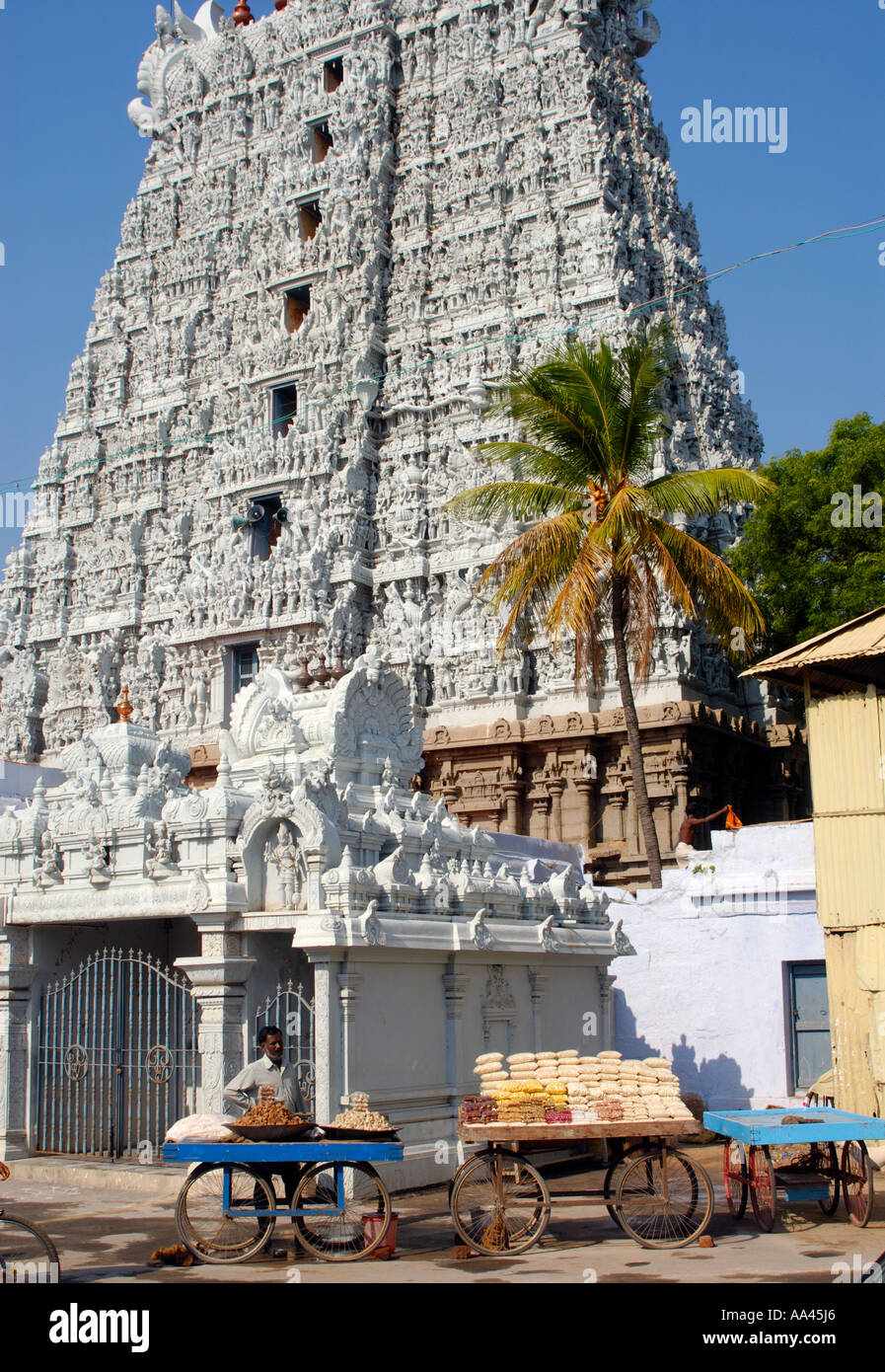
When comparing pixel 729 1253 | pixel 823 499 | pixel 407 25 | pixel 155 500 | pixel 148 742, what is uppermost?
pixel 407 25

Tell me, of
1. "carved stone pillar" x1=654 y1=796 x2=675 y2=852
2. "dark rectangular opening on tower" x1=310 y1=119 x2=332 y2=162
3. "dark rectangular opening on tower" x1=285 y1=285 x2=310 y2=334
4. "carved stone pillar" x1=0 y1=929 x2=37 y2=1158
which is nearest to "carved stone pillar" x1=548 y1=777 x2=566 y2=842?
"carved stone pillar" x1=654 y1=796 x2=675 y2=852

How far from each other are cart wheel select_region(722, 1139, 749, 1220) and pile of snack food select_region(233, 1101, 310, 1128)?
3471 mm

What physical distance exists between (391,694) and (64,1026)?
5.13 m

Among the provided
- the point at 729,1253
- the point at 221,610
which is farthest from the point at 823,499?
the point at 729,1253

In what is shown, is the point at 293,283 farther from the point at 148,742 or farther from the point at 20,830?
the point at 20,830

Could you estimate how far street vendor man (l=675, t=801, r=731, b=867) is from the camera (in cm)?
2025

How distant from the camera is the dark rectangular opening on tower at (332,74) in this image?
3738cm

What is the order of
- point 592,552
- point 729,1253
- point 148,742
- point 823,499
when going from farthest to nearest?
point 823,499
point 592,552
point 148,742
point 729,1253

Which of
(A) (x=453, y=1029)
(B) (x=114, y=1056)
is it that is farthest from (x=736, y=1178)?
(B) (x=114, y=1056)

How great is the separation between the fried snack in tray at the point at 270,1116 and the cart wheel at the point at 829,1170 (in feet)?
13.1

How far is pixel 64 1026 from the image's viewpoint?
15.1 m

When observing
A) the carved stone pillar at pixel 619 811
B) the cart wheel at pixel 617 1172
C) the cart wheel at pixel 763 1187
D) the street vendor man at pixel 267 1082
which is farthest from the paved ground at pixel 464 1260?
the carved stone pillar at pixel 619 811

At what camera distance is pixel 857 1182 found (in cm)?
1064

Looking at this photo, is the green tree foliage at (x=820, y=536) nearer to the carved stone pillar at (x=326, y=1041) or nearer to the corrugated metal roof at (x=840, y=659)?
the corrugated metal roof at (x=840, y=659)
